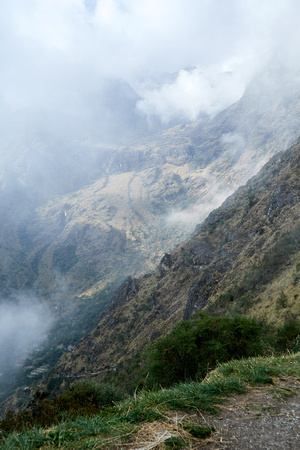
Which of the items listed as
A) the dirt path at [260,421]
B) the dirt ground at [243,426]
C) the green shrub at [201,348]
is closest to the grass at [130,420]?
the dirt ground at [243,426]

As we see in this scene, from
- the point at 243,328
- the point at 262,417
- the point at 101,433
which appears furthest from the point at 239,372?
the point at 243,328

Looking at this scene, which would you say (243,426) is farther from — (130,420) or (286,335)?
(286,335)

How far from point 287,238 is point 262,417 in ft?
118

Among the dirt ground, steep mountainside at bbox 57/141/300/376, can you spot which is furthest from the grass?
steep mountainside at bbox 57/141/300/376

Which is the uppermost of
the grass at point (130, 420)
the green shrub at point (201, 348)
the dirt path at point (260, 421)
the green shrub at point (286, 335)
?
the grass at point (130, 420)

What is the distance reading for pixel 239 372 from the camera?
6090 millimetres

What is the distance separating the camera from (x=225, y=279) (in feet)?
146

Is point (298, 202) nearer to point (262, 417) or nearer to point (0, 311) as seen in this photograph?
point (262, 417)

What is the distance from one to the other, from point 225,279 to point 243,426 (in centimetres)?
4332

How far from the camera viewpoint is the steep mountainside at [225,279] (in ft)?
103

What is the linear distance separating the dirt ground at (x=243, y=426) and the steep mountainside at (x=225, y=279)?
19.4m

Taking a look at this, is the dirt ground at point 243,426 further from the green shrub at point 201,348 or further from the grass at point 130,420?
the green shrub at point 201,348

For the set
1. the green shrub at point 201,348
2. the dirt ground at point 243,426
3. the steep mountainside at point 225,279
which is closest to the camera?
the dirt ground at point 243,426

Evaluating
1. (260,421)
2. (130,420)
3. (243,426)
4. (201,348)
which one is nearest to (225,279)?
(201,348)
